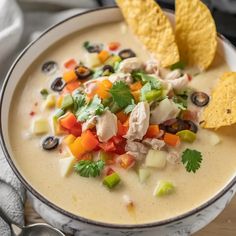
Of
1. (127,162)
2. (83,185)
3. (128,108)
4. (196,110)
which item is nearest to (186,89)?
(196,110)

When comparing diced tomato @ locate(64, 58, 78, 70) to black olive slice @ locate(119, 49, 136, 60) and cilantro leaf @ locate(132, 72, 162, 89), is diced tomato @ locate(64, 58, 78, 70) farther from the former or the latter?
cilantro leaf @ locate(132, 72, 162, 89)

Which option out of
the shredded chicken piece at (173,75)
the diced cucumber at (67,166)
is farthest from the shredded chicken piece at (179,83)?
the diced cucumber at (67,166)

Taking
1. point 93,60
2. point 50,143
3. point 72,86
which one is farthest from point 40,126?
point 93,60

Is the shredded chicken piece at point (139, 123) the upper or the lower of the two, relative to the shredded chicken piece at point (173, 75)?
upper

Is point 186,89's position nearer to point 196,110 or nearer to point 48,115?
point 196,110

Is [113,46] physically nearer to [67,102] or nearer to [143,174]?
[67,102]

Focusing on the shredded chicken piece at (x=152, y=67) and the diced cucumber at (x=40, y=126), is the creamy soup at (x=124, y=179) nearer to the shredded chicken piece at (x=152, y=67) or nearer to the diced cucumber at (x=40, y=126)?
the diced cucumber at (x=40, y=126)
